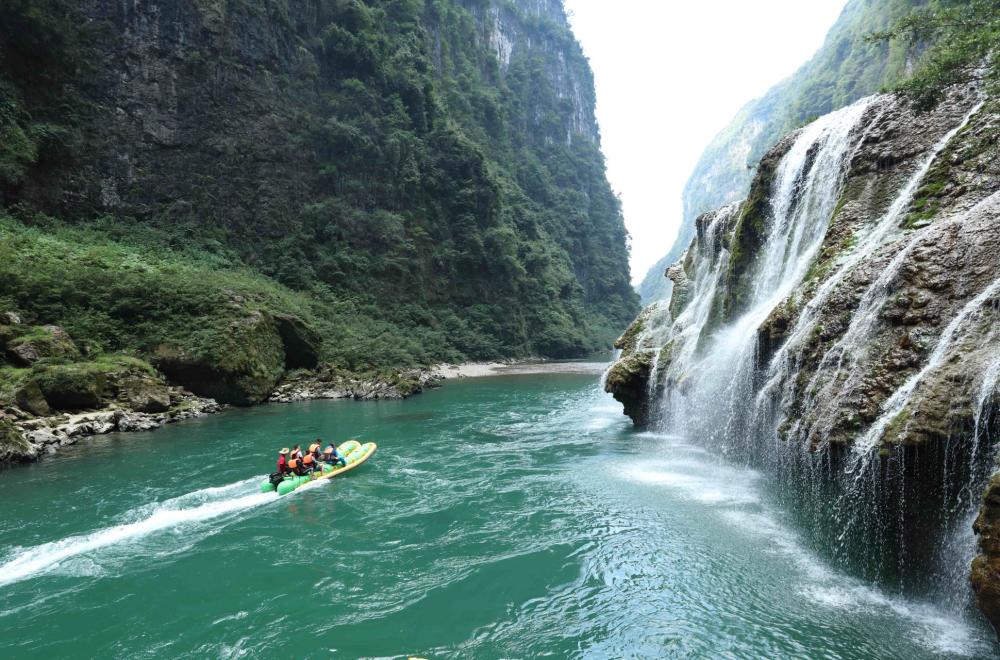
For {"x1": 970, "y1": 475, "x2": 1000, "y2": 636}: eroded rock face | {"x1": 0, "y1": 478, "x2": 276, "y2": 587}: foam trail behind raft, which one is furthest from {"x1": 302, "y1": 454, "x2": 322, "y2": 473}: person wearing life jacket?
{"x1": 970, "y1": 475, "x2": 1000, "y2": 636}: eroded rock face

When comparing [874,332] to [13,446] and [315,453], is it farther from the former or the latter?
[13,446]

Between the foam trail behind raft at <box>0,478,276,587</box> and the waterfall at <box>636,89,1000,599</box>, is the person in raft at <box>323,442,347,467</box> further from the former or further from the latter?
the waterfall at <box>636,89,1000,599</box>

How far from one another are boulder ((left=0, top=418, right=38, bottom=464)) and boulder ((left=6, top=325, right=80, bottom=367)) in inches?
186

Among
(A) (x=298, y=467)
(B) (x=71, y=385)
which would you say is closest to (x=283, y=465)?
(A) (x=298, y=467)

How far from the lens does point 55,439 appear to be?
606 inches

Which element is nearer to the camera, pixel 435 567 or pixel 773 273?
pixel 435 567

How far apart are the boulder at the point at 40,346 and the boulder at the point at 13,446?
4726mm

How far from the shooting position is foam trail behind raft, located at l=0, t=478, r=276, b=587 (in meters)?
8.12

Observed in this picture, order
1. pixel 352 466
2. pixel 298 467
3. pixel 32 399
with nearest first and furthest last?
pixel 298 467 < pixel 352 466 < pixel 32 399

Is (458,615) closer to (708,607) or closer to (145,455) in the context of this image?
(708,607)

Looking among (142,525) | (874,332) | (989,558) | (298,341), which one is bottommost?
(142,525)

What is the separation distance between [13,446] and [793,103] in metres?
93.5

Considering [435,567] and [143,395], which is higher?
[143,395]

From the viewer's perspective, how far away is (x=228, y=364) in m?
22.7
